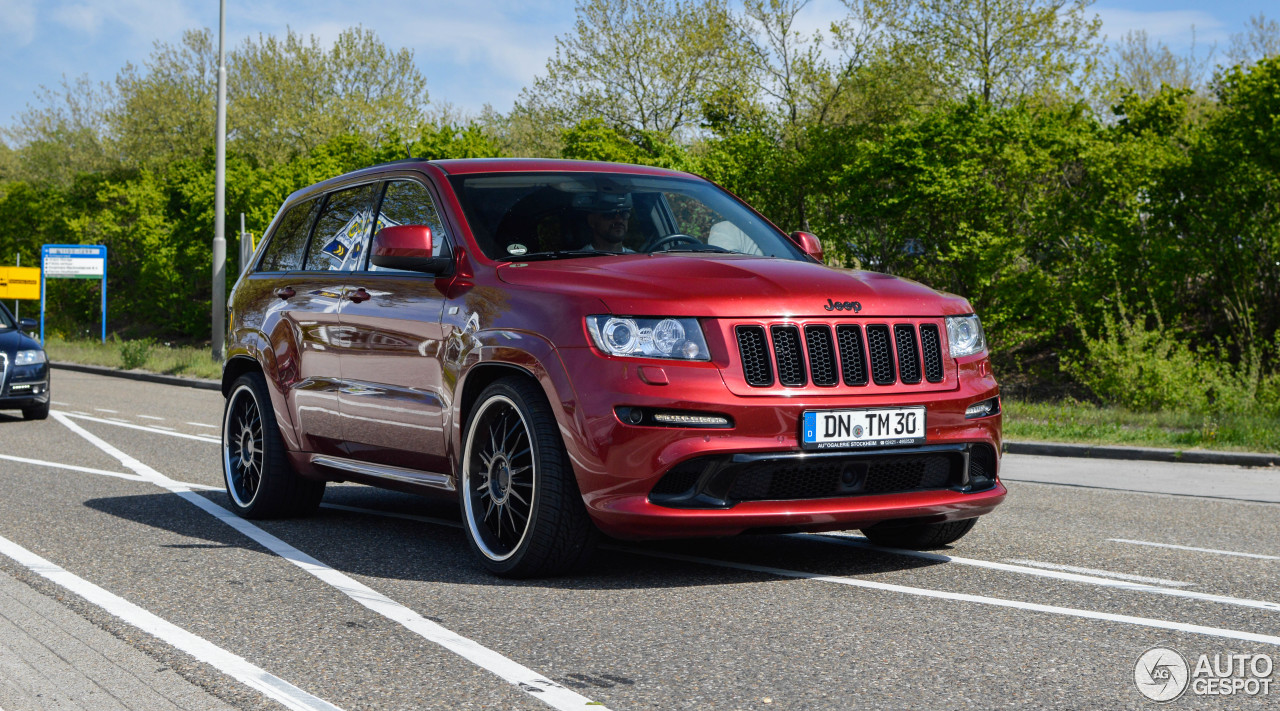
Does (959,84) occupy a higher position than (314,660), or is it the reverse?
(959,84)

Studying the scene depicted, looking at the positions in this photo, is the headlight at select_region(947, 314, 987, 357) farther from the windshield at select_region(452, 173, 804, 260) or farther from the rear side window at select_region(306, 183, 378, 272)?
the rear side window at select_region(306, 183, 378, 272)

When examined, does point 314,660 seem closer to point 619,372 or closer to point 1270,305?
point 619,372

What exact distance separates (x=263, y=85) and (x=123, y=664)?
4751 centimetres

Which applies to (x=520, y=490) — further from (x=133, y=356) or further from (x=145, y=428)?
(x=133, y=356)

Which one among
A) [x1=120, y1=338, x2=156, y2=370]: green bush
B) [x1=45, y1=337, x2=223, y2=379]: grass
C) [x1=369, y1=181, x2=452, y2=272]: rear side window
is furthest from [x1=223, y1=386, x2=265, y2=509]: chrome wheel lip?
[x1=120, y1=338, x2=156, y2=370]: green bush

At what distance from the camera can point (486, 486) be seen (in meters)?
5.76

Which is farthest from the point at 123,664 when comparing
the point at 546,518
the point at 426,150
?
the point at 426,150

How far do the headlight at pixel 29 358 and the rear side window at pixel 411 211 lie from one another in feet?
33.6


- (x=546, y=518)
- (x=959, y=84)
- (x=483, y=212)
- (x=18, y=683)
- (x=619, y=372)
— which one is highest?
(x=959, y=84)

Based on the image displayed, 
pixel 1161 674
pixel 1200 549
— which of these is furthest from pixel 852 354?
pixel 1200 549

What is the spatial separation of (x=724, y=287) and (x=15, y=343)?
42.6 feet

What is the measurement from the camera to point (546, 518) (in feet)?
17.5

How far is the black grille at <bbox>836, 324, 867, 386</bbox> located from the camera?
530 cm

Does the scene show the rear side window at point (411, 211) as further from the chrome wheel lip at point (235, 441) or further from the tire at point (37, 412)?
the tire at point (37, 412)
